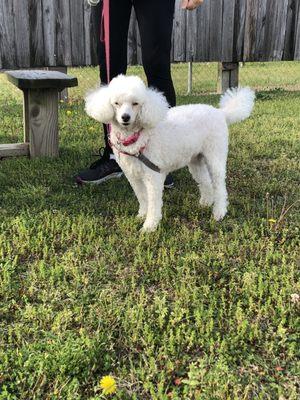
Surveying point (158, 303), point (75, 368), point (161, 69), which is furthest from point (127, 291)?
point (161, 69)

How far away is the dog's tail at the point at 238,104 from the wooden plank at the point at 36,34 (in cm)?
403

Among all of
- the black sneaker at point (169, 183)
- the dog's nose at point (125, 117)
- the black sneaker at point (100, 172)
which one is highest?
the dog's nose at point (125, 117)

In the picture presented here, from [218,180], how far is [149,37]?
43.3 inches

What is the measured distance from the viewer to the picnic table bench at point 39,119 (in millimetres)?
4352

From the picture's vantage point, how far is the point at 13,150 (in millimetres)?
4426

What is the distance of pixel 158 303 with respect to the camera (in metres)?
2.28

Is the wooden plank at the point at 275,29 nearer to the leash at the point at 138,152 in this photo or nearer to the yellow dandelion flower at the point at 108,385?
the leash at the point at 138,152

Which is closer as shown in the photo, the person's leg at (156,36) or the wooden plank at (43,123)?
the person's leg at (156,36)

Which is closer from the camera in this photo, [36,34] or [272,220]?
[272,220]

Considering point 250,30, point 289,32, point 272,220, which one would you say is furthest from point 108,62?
point 289,32

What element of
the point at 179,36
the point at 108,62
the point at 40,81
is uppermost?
the point at 179,36

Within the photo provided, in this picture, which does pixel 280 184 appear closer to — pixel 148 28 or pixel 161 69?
pixel 161 69

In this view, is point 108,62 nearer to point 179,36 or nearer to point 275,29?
point 179,36

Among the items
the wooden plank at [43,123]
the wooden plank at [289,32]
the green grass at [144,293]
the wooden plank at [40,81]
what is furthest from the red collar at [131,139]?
the wooden plank at [289,32]
